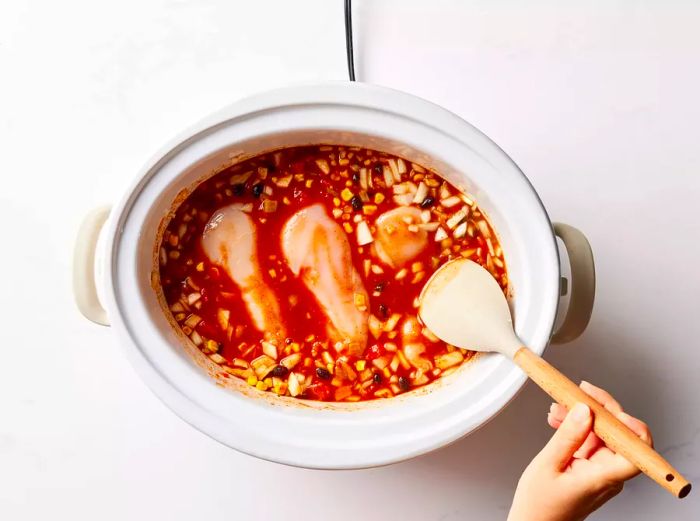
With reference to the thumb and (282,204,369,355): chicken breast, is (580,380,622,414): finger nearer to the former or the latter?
the thumb

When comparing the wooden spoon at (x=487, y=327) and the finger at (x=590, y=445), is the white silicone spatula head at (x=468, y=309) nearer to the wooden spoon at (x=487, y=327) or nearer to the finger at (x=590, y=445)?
the wooden spoon at (x=487, y=327)

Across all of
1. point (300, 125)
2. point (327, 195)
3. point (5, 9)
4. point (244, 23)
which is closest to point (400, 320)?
point (327, 195)

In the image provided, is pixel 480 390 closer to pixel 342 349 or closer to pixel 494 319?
pixel 494 319

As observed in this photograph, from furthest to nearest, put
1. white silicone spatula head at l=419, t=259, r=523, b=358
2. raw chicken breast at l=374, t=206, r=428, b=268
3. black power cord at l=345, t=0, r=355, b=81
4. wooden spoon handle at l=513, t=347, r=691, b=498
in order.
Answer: black power cord at l=345, t=0, r=355, b=81
raw chicken breast at l=374, t=206, r=428, b=268
white silicone spatula head at l=419, t=259, r=523, b=358
wooden spoon handle at l=513, t=347, r=691, b=498

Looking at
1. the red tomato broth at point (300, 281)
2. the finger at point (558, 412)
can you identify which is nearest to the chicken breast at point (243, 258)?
the red tomato broth at point (300, 281)

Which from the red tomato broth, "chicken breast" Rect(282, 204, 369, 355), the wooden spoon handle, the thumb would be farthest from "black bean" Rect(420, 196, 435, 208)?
the thumb

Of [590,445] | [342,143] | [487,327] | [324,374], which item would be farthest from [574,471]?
[342,143]

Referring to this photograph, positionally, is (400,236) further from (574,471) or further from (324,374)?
(574,471)
